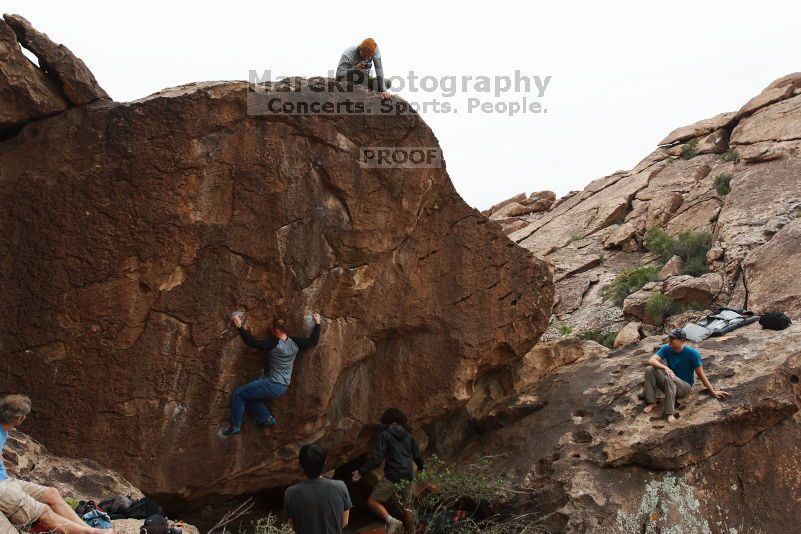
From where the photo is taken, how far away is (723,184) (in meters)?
19.6

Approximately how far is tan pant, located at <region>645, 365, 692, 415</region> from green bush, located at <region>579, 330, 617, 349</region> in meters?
6.59

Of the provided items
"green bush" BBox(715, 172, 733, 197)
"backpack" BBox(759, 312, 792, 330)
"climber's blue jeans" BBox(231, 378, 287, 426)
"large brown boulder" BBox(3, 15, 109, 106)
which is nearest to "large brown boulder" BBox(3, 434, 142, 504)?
"climber's blue jeans" BBox(231, 378, 287, 426)

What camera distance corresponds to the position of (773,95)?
21.7 meters

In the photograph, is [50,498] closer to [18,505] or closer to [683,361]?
[18,505]

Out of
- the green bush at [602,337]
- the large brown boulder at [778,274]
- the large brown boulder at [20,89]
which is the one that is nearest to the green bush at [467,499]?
the large brown boulder at [20,89]

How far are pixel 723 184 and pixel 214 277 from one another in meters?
15.4

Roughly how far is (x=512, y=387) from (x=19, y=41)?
783cm

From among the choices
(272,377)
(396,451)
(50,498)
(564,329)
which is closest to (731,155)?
(564,329)

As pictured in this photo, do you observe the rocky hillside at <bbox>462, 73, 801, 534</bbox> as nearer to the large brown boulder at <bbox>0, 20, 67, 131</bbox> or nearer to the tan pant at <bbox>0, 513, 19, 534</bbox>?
the tan pant at <bbox>0, 513, 19, 534</bbox>

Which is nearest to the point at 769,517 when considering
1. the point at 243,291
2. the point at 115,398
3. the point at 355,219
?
the point at 355,219

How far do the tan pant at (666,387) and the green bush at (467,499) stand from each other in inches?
81.0

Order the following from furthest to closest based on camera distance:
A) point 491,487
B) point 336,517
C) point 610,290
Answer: point 610,290, point 491,487, point 336,517

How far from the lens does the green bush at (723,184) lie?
765 inches

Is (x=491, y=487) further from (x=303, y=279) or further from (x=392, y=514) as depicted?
(x=303, y=279)
